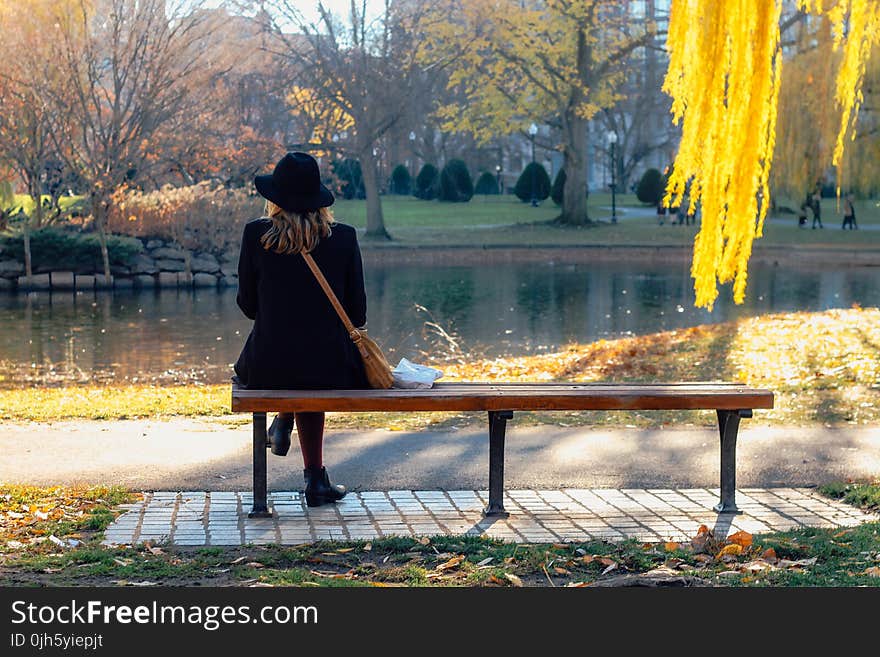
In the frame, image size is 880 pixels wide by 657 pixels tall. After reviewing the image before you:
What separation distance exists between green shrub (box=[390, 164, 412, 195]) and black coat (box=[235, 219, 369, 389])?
68.4 meters

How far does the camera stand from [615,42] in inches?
1949

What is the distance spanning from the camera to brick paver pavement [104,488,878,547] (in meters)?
6.29

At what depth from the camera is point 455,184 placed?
218ft

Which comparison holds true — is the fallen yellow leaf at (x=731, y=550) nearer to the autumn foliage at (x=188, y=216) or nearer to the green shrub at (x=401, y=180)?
the autumn foliage at (x=188, y=216)

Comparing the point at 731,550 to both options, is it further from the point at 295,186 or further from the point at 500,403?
the point at 295,186

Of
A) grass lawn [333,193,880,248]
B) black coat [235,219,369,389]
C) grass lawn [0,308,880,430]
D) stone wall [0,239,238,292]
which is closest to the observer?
black coat [235,219,369,389]

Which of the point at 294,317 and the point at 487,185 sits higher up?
the point at 294,317

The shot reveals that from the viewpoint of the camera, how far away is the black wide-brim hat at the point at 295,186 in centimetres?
679

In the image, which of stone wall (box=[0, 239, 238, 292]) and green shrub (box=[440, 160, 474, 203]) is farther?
green shrub (box=[440, 160, 474, 203])

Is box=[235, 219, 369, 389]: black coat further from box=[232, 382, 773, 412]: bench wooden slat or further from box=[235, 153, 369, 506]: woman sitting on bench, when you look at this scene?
box=[232, 382, 773, 412]: bench wooden slat

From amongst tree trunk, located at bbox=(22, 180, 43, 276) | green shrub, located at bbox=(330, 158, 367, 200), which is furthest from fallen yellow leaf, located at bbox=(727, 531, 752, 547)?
green shrub, located at bbox=(330, 158, 367, 200)

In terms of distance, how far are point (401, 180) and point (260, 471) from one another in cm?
6905

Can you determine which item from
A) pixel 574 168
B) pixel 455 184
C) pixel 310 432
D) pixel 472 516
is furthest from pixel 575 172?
pixel 472 516

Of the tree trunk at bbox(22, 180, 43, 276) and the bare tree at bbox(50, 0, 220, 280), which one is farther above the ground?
the bare tree at bbox(50, 0, 220, 280)
